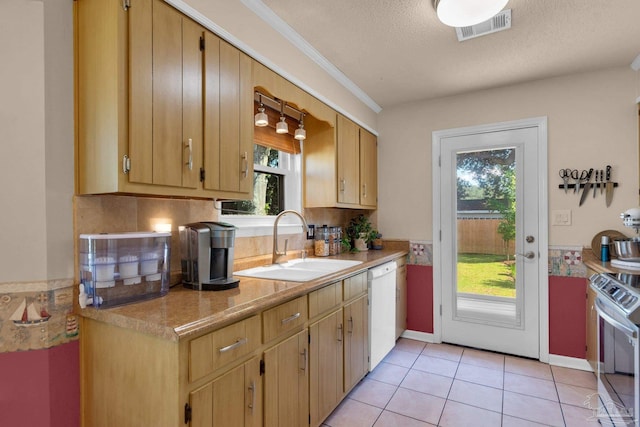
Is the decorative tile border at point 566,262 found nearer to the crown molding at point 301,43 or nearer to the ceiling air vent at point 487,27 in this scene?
the ceiling air vent at point 487,27

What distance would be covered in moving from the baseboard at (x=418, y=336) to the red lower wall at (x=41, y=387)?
285cm

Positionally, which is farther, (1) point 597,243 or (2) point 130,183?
(1) point 597,243

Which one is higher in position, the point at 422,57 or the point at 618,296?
A: the point at 422,57

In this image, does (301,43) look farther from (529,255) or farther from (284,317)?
(529,255)

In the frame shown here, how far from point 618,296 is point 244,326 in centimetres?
187

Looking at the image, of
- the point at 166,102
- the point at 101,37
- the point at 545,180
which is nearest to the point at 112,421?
the point at 166,102

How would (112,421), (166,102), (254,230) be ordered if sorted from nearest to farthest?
(112,421) < (166,102) < (254,230)

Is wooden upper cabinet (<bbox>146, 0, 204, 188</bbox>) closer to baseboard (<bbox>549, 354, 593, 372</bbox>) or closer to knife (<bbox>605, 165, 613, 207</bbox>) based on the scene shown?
knife (<bbox>605, 165, 613, 207</bbox>)

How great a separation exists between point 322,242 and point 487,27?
6.46ft

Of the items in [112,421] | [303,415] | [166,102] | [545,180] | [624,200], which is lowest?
[303,415]

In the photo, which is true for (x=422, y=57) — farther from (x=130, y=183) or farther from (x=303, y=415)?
(x=303, y=415)

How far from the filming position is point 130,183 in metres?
1.27

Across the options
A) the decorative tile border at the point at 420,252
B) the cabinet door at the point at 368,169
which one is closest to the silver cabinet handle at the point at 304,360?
the cabinet door at the point at 368,169

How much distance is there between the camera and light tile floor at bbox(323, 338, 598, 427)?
2.05 meters
